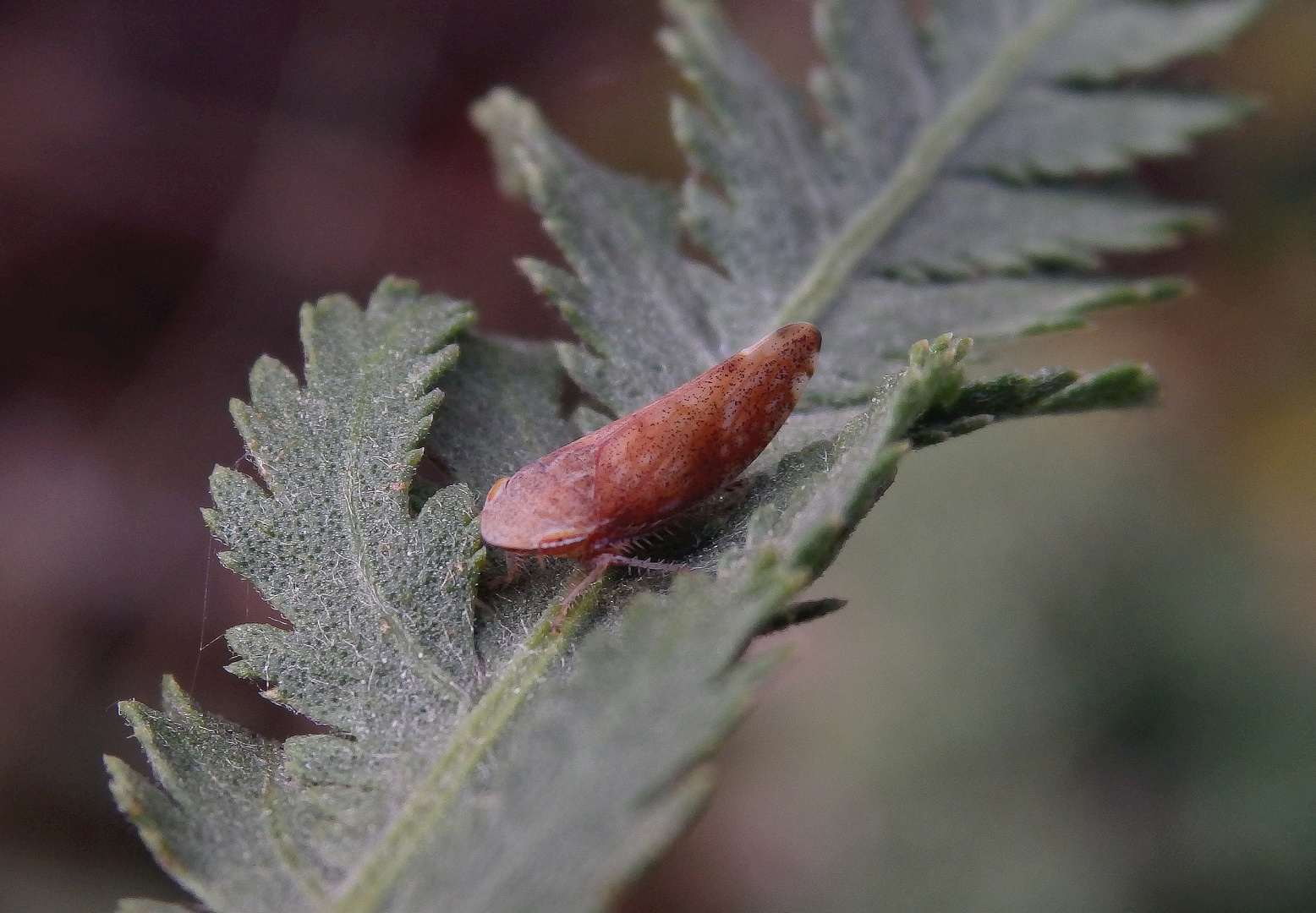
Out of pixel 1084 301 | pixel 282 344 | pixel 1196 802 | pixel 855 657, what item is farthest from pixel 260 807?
pixel 282 344

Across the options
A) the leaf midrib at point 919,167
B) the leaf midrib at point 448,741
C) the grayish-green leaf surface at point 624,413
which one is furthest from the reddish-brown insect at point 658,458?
the leaf midrib at point 919,167

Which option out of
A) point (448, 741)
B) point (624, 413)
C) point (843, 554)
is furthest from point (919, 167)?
point (448, 741)

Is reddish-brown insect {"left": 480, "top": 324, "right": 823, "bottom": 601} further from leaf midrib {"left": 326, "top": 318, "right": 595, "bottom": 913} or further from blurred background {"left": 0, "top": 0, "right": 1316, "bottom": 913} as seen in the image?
blurred background {"left": 0, "top": 0, "right": 1316, "bottom": 913}

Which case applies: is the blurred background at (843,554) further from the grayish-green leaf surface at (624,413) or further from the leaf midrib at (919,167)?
the grayish-green leaf surface at (624,413)

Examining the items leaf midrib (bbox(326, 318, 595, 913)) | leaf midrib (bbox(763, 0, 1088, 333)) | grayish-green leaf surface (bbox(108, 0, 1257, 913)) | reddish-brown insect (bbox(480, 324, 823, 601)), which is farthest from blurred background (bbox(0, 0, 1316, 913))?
reddish-brown insect (bbox(480, 324, 823, 601))

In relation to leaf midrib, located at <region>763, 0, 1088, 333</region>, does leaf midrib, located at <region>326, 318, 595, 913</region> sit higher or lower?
lower

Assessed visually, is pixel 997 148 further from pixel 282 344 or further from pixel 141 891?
pixel 141 891

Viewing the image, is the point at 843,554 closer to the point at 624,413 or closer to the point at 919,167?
the point at 919,167
